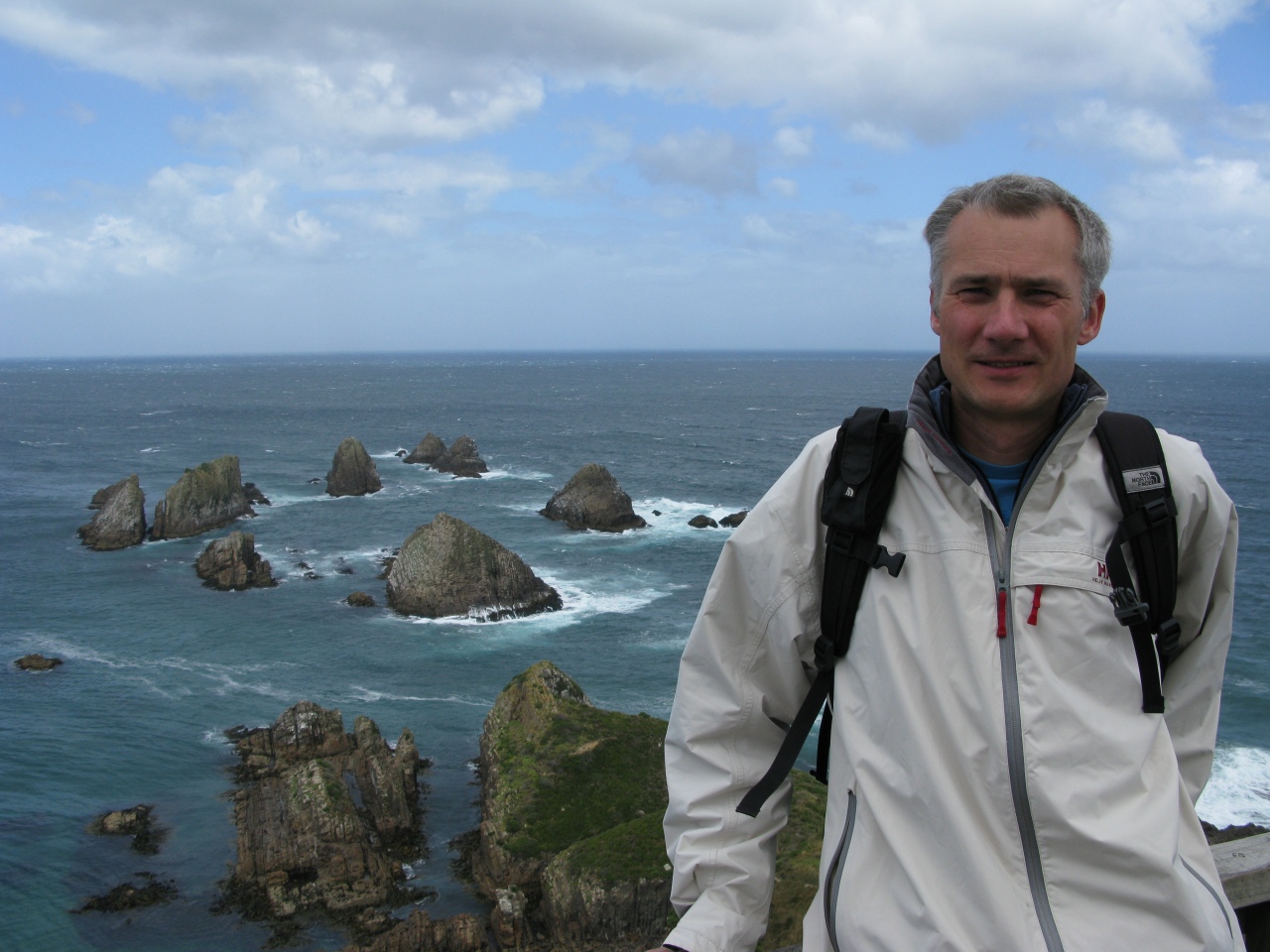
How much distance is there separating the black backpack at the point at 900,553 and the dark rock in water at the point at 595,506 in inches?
2188

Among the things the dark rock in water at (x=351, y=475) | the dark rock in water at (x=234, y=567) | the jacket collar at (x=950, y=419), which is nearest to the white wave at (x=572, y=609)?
the dark rock in water at (x=234, y=567)

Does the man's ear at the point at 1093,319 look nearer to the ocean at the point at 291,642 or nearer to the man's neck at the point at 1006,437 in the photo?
the man's neck at the point at 1006,437

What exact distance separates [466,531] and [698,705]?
42.4 m

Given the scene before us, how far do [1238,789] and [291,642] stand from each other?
1324 inches

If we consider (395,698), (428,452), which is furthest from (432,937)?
(428,452)

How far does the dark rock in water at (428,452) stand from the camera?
84.4m

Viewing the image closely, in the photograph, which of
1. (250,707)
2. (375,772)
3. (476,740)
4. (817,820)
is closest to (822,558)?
(817,820)

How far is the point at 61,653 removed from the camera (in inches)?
1522

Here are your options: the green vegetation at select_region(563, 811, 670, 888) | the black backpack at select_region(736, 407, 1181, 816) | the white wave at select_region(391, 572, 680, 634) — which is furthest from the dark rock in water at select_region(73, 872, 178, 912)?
the black backpack at select_region(736, 407, 1181, 816)

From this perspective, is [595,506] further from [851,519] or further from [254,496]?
[851,519]

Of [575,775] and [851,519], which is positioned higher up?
[851,519]

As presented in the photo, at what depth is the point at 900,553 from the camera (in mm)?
2650

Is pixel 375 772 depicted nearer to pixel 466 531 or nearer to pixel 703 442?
pixel 466 531

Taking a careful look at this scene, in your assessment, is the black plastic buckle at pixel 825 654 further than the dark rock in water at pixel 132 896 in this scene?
No
